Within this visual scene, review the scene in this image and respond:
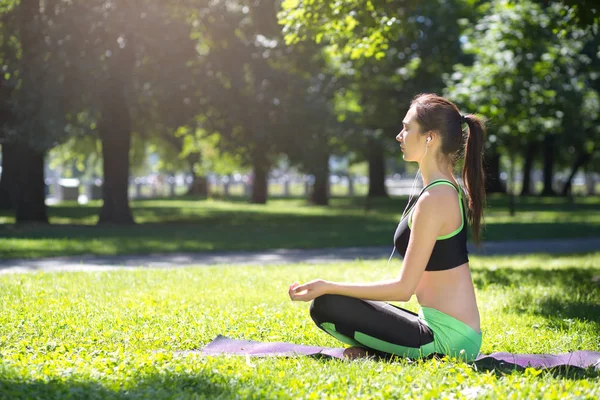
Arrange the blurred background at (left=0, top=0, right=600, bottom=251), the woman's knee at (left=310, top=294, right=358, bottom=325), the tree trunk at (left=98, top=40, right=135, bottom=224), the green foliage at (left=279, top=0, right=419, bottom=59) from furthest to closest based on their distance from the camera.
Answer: the tree trunk at (left=98, top=40, right=135, bottom=224), the blurred background at (left=0, top=0, right=600, bottom=251), the green foliage at (left=279, top=0, right=419, bottom=59), the woman's knee at (left=310, top=294, right=358, bottom=325)

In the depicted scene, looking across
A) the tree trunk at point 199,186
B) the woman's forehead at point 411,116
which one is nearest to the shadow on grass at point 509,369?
the woman's forehead at point 411,116

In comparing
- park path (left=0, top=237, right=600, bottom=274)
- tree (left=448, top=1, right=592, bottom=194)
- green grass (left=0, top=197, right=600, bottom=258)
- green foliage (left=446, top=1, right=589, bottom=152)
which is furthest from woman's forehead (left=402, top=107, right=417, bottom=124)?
green grass (left=0, top=197, right=600, bottom=258)

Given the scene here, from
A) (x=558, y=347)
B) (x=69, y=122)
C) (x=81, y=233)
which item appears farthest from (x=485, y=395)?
(x=69, y=122)

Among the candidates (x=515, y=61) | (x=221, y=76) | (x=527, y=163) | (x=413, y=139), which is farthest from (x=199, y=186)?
(x=413, y=139)

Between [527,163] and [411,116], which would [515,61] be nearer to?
[411,116]

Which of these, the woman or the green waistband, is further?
the green waistband

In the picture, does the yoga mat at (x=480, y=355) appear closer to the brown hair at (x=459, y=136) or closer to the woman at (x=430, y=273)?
the woman at (x=430, y=273)

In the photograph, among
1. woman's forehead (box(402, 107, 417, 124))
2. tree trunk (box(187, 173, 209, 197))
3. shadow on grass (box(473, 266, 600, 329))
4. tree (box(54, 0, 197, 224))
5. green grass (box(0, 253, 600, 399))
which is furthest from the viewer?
tree trunk (box(187, 173, 209, 197))

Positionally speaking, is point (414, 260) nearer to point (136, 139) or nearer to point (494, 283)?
point (494, 283)

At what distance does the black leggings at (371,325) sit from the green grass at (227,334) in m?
0.13

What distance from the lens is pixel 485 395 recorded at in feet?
14.5

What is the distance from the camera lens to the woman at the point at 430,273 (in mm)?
5020

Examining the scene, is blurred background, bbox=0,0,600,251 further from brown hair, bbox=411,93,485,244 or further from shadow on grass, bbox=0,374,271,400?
shadow on grass, bbox=0,374,271,400

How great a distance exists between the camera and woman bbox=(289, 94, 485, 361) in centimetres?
502
